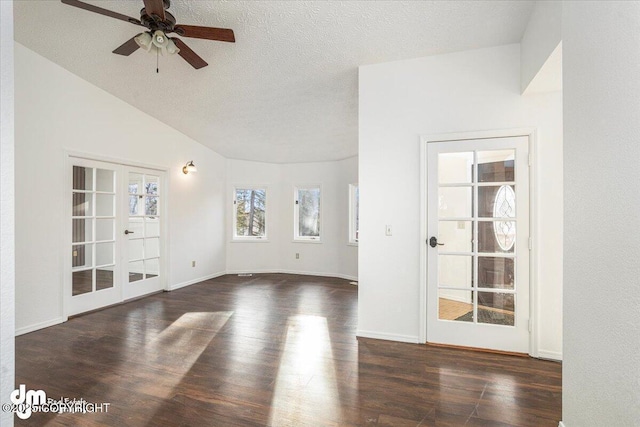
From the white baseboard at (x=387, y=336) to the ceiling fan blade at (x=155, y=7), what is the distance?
3.22 meters

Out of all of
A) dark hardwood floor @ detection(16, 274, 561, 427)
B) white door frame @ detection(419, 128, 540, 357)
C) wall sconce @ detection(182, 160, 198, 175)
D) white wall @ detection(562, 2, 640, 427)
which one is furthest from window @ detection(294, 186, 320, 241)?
white wall @ detection(562, 2, 640, 427)

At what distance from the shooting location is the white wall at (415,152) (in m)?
2.73

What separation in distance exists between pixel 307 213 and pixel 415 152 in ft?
13.1

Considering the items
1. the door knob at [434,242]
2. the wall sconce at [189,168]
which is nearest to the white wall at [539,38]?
the door knob at [434,242]

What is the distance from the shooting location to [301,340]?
3.07 metres

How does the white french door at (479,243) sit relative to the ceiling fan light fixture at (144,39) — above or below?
below

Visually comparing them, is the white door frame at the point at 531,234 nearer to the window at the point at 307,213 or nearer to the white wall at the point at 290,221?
the white wall at the point at 290,221

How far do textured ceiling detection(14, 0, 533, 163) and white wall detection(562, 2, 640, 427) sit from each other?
1.21 meters

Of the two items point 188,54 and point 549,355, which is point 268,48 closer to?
point 188,54

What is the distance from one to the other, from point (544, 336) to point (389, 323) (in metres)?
1.34

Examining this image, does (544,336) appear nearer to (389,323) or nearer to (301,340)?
(389,323)

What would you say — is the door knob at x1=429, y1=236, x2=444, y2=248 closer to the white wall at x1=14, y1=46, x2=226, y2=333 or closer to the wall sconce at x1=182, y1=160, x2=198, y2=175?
the white wall at x1=14, y1=46, x2=226, y2=333

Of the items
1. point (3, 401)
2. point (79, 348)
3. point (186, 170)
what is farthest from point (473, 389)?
point (186, 170)

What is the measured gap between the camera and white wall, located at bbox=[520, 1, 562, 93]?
6.58 ft
